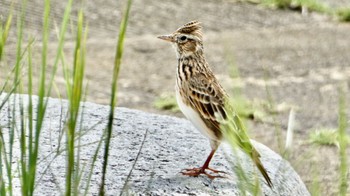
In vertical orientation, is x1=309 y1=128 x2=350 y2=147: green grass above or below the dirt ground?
below

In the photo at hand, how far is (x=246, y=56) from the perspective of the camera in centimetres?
888

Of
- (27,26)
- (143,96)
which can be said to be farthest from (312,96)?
(27,26)

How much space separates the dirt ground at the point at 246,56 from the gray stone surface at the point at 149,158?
1631mm

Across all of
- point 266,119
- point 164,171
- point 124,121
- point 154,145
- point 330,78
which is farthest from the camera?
point 330,78

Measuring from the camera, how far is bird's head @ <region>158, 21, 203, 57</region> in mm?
4141

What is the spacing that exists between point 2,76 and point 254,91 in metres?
1.94

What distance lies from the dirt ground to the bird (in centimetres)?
225

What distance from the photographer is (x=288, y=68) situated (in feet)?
28.5

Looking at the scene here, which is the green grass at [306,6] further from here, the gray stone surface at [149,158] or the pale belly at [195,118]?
the pale belly at [195,118]

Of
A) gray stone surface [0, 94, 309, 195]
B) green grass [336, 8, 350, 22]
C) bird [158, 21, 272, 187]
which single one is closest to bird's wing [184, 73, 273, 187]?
bird [158, 21, 272, 187]

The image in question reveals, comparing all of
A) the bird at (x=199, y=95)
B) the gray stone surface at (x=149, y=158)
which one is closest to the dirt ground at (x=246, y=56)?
the gray stone surface at (x=149, y=158)

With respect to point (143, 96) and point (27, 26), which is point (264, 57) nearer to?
point (143, 96)

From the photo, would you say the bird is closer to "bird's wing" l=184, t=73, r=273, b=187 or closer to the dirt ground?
"bird's wing" l=184, t=73, r=273, b=187

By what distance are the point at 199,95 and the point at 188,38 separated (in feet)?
0.90
